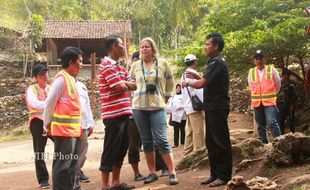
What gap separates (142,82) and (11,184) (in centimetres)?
346

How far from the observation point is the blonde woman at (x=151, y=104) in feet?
15.8

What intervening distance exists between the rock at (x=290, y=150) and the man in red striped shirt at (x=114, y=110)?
1.73 meters

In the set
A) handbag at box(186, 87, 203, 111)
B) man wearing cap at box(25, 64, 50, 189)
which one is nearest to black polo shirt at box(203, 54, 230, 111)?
handbag at box(186, 87, 203, 111)

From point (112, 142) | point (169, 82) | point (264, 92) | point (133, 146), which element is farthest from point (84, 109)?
point (264, 92)

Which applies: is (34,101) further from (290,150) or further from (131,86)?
(290,150)

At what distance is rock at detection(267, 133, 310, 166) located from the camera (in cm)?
458

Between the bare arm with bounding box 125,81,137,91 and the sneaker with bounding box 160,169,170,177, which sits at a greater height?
the bare arm with bounding box 125,81,137,91

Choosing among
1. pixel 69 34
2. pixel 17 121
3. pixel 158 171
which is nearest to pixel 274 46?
pixel 158 171

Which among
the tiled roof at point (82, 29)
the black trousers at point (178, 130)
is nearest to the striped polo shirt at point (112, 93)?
the black trousers at point (178, 130)

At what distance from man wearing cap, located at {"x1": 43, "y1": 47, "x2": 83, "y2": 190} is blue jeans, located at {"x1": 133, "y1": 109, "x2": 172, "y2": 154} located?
88cm

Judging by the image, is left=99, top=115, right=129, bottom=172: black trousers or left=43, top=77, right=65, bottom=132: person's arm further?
left=99, top=115, right=129, bottom=172: black trousers

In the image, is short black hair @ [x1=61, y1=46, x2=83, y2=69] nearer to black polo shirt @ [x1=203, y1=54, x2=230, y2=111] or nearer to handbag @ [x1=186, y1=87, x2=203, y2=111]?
black polo shirt @ [x1=203, y1=54, x2=230, y2=111]

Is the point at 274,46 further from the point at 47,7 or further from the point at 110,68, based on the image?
the point at 47,7

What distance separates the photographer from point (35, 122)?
6.00 metres
